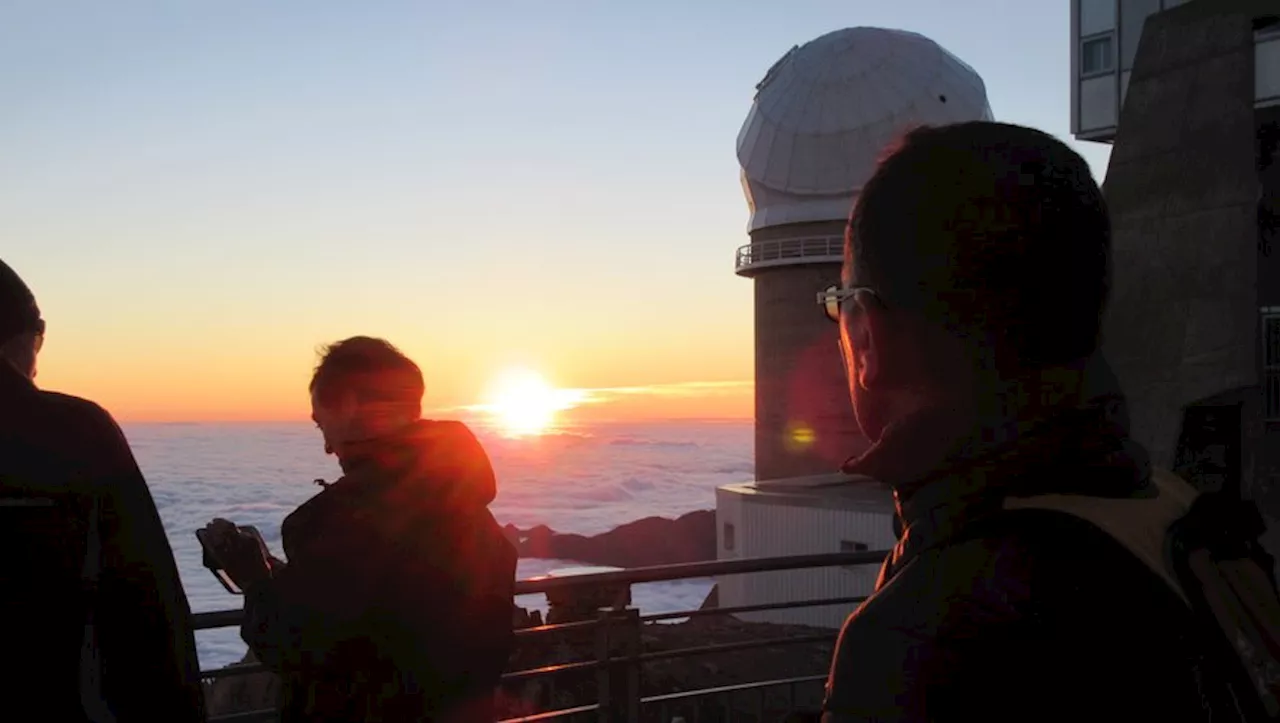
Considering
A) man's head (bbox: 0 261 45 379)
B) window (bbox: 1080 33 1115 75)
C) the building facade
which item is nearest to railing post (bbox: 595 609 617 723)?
man's head (bbox: 0 261 45 379)

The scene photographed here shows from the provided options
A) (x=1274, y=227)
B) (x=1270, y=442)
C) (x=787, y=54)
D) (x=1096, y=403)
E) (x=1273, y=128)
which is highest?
(x=787, y=54)

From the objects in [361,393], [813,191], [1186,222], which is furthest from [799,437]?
[361,393]

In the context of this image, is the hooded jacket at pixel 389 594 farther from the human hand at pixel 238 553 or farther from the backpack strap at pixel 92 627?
the backpack strap at pixel 92 627

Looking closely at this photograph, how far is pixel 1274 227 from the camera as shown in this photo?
15477 millimetres

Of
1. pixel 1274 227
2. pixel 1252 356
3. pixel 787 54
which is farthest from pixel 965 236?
pixel 787 54

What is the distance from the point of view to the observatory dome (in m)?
36.0

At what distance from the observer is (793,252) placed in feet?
118

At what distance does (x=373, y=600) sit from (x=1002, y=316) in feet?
6.61

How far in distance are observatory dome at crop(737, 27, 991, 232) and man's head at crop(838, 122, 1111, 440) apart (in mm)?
34592

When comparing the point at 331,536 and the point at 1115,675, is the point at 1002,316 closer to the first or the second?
the point at 1115,675

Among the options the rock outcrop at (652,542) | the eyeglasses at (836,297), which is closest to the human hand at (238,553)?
the eyeglasses at (836,297)

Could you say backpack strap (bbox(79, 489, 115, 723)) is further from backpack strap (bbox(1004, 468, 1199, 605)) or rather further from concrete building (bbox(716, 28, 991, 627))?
concrete building (bbox(716, 28, 991, 627))

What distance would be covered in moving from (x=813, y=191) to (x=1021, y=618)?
1422 inches

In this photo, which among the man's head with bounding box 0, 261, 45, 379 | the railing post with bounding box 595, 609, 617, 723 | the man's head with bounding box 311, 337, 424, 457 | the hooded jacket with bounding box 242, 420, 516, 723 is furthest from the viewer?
the railing post with bounding box 595, 609, 617, 723
